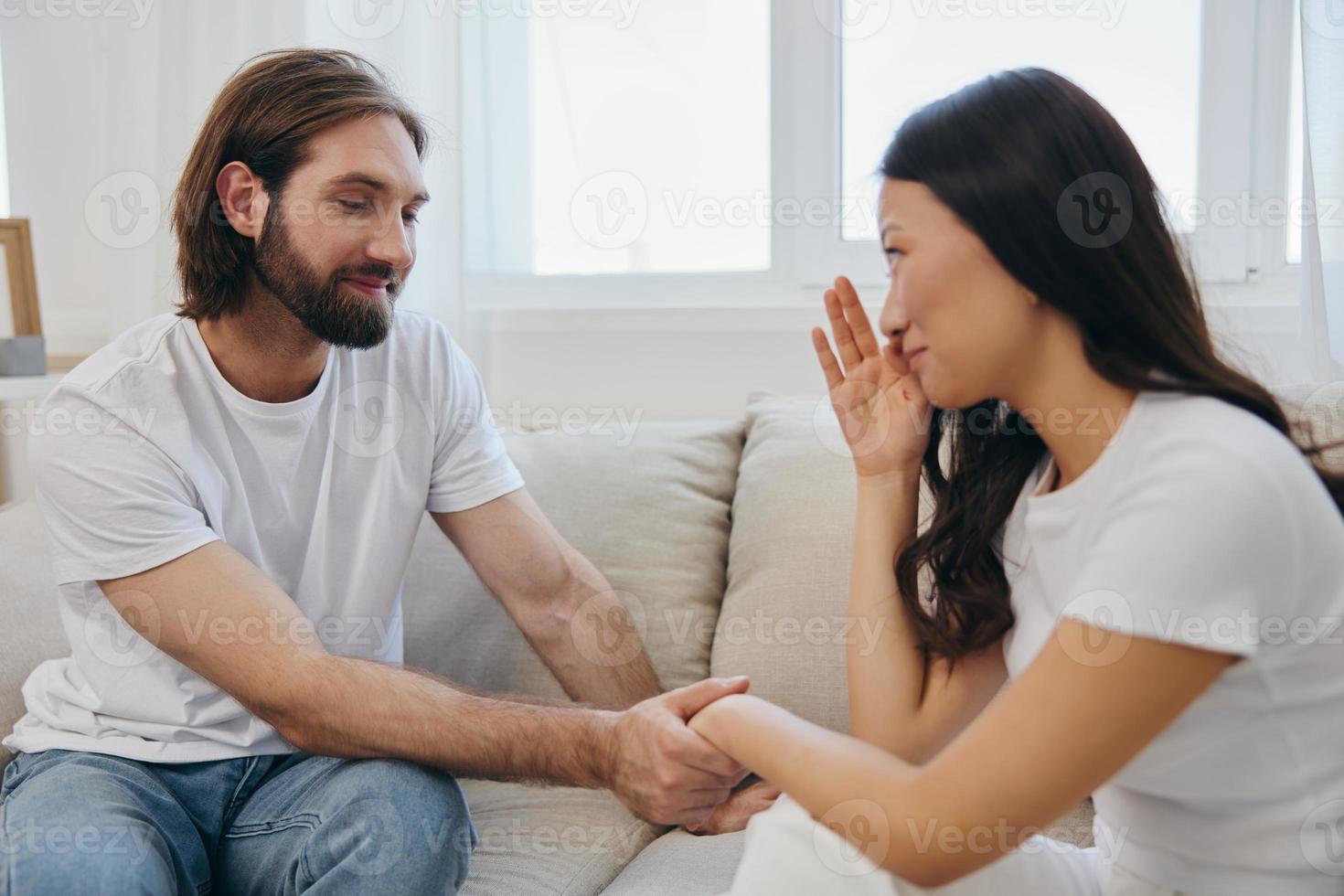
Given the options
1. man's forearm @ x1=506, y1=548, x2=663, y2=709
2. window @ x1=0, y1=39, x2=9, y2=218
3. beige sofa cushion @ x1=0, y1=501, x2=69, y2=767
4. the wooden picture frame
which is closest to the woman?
man's forearm @ x1=506, y1=548, x2=663, y2=709

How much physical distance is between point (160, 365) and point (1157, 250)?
1115 mm

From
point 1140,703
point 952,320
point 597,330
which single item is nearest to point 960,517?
point 952,320

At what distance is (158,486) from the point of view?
4.45 feet

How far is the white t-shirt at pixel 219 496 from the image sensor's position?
1.34 meters

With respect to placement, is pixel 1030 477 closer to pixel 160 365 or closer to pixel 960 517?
pixel 960 517

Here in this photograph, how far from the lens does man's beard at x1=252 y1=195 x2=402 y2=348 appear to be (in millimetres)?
1488

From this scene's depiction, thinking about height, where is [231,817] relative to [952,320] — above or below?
below

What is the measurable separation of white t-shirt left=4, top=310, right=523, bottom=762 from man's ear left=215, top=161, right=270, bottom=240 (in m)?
0.15

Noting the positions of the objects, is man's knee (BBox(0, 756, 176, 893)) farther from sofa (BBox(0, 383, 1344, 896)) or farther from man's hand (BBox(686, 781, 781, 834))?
man's hand (BBox(686, 781, 781, 834))
